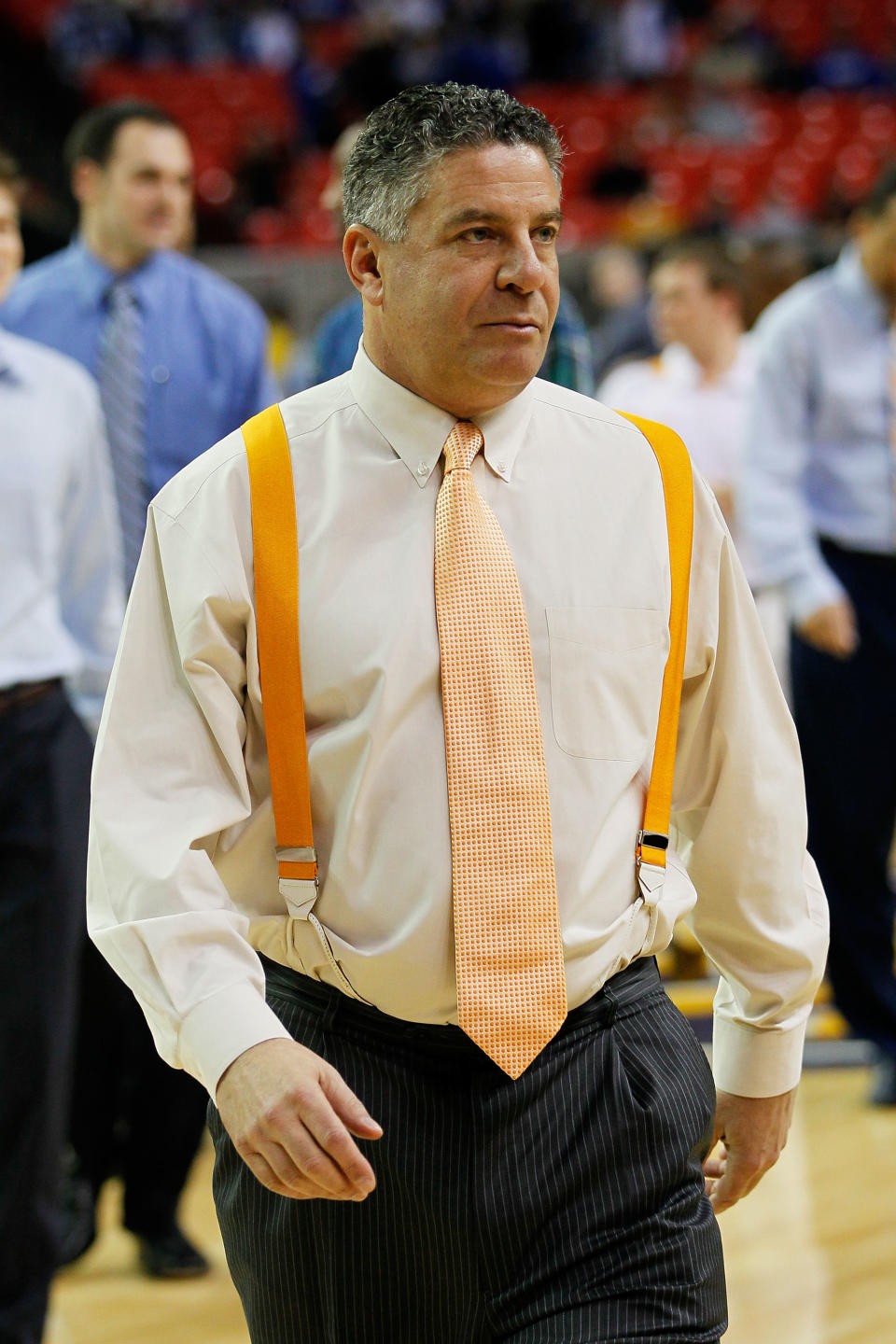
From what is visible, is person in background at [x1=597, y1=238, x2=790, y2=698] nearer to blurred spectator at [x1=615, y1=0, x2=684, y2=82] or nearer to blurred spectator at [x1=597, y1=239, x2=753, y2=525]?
blurred spectator at [x1=597, y1=239, x2=753, y2=525]

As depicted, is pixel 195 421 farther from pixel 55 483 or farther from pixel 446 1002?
pixel 446 1002

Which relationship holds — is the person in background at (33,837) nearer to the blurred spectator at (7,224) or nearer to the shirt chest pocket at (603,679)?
the blurred spectator at (7,224)

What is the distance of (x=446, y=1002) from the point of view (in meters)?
1.72

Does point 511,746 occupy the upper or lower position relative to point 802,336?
lower


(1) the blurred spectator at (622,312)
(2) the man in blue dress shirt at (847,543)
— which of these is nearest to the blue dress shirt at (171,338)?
(2) the man in blue dress shirt at (847,543)

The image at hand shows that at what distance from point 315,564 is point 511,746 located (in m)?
0.26

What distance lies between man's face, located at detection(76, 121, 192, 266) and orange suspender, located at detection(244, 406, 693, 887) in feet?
7.21

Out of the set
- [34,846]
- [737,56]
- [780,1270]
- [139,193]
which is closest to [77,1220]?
[34,846]

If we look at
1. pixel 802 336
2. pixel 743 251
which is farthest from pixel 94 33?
pixel 802 336

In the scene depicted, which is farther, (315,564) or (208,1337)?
(208,1337)

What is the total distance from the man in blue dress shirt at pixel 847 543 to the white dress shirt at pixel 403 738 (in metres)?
2.26

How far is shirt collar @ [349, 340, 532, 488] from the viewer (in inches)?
71.7

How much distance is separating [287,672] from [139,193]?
243cm

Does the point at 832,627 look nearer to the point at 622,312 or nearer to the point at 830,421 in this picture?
the point at 830,421
